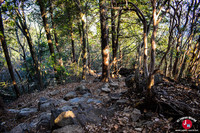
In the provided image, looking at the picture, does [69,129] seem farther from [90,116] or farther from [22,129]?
[22,129]

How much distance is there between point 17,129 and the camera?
3.82 metres

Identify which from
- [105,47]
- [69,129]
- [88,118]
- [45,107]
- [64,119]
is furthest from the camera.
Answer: [105,47]

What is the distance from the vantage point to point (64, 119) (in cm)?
327

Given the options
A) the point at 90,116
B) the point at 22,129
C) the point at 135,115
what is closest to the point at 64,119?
the point at 90,116

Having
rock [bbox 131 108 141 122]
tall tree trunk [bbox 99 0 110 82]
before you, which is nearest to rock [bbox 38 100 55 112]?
rock [bbox 131 108 141 122]

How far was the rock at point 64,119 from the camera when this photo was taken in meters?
3.19

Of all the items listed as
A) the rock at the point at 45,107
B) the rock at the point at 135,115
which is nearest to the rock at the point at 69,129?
the rock at the point at 135,115

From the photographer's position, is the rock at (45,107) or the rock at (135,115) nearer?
the rock at (135,115)

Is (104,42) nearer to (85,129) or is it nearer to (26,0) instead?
(85,129)

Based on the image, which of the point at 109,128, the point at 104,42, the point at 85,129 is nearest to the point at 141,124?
the point at 109,128

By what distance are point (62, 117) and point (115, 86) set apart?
4.69 metres

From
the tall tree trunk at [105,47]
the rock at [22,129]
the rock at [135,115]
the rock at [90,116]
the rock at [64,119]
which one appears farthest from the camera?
the tall tree trunk at [105,47]

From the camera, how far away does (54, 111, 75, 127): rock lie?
3192 millimetres

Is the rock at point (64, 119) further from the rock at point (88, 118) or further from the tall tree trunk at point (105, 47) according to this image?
the tall tree trunk at point (105, 47)
